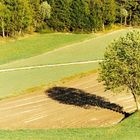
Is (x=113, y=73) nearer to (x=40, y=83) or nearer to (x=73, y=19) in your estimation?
(x=40, y=83)

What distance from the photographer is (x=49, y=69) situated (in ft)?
191

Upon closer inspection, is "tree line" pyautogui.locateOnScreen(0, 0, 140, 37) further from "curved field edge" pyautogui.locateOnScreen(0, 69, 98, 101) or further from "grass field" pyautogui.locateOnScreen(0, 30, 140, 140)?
"curved field edge" pyautogui.locateOnScreen(0, 69, 98, 101)

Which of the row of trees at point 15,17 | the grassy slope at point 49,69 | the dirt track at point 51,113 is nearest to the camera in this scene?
the dirt track at point 51,113

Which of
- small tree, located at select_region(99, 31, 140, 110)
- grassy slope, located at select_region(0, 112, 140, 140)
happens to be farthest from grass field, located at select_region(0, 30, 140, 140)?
small tree, located at select_region(99, 31, 140, 110)

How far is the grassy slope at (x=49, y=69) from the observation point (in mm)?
49812

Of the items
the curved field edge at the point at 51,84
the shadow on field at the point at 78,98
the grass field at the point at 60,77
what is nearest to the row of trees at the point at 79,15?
the grass field at the point at 60,77

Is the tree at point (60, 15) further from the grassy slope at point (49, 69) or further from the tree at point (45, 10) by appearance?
the grassy slope at point (49, 69)

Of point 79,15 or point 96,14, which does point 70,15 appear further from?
point 96,14

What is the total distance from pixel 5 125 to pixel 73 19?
204ft

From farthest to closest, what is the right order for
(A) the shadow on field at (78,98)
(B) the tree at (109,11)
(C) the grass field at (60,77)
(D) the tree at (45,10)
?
(B) the tree at (109,11) < (D) the tree at (45,10) < (A) the shadow on field at (78,98) < (C) the grass field at (60,77)

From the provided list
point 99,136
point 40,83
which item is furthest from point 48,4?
point 99,136

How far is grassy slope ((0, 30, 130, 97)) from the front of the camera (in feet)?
163

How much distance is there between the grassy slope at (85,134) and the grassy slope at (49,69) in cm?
1602

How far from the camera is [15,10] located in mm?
86438
